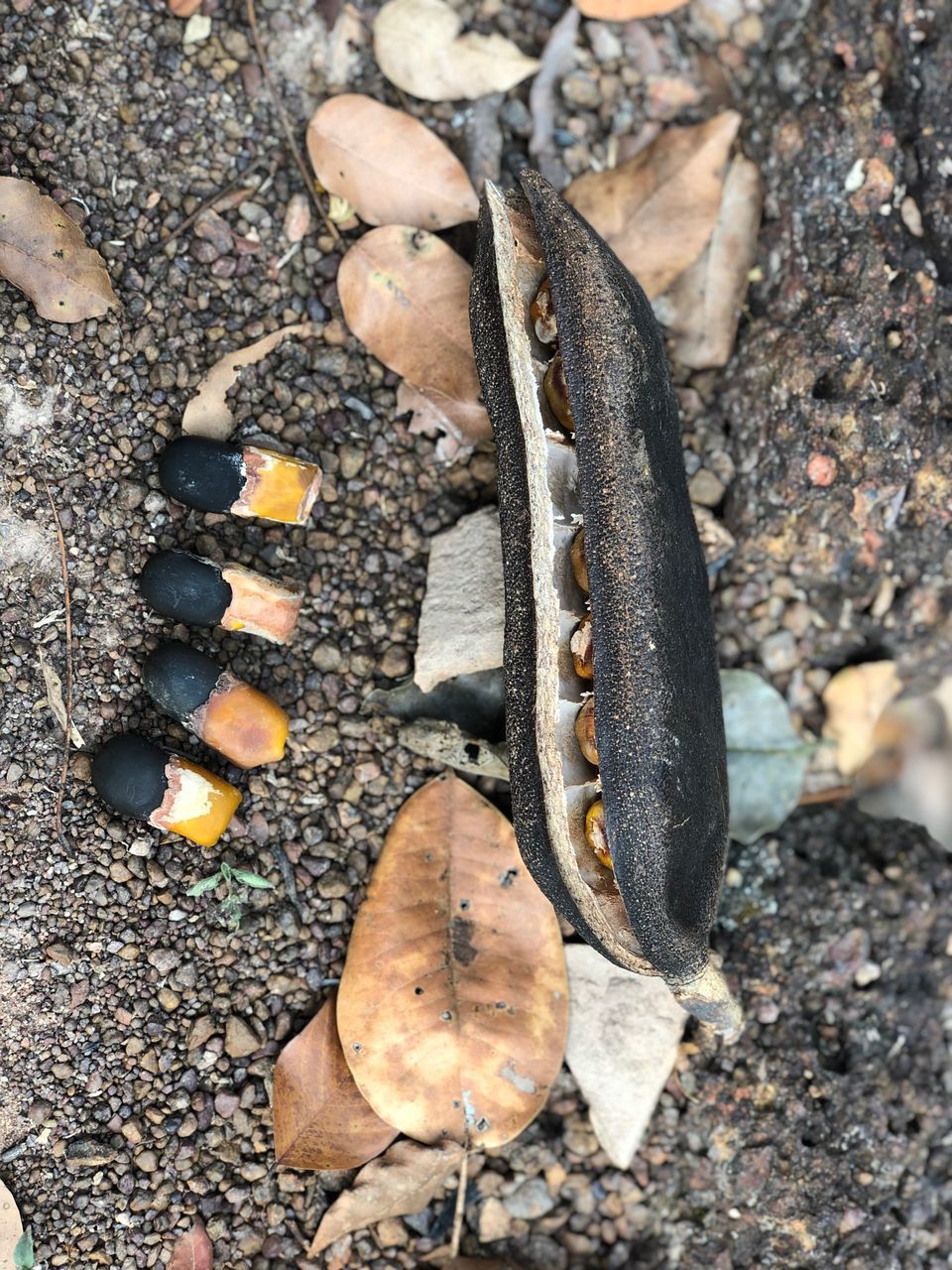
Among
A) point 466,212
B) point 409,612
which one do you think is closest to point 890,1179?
point 409,612

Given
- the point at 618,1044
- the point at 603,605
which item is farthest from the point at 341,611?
the point at 618,1044

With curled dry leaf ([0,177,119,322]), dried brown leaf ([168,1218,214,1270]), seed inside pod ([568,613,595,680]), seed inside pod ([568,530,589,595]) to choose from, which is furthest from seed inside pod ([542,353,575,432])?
dried brown leaf ([168,1218,214,1270])

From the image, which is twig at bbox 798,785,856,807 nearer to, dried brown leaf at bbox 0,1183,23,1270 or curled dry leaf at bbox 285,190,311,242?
curled dry leaf at bbox 285,190,311,242

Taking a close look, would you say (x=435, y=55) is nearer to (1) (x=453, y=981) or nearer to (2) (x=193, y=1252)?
(1) (x=453, y=981)

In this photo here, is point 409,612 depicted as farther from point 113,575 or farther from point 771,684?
point 771,684

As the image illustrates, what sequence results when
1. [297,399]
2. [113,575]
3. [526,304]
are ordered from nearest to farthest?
[526,304], [113,575], [297,399]

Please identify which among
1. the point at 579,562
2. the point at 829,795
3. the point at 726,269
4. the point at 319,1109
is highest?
the point at 726,269
